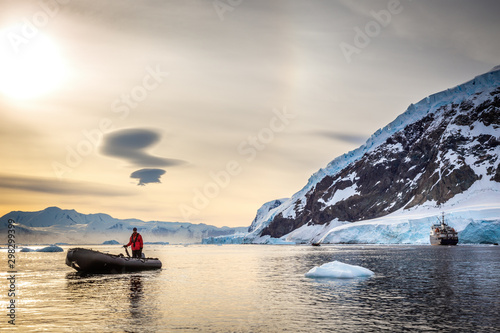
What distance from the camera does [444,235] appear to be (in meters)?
148

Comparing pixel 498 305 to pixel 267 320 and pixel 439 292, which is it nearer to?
pixel 439 292

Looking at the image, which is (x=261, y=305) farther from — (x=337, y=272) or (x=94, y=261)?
(x=94, y=261)

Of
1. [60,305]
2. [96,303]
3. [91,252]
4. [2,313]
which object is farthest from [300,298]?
[91,252]

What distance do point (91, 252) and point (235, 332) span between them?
1262 inches

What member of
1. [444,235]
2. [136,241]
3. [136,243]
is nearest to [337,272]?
[136,241]

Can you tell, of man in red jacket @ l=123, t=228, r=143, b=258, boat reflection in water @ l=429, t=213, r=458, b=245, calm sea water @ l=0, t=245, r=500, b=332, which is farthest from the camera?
boat reflection in water @ l=429, t=213, r=458, b=245

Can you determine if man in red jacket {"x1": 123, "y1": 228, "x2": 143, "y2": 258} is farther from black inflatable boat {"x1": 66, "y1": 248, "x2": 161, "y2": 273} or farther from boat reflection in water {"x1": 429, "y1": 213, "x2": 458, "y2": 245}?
boat reflection in water {"x1": 429, "y1": 213, "x2": 458, "y2": 245}

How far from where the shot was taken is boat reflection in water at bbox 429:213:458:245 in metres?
147

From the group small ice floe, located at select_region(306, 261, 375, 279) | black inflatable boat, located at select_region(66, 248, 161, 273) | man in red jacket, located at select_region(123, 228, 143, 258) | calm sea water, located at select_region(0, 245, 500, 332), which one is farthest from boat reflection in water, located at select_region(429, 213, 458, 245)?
black inflatable boat, located at select_region(66, 248, 161, 273)

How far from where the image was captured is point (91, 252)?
155ft

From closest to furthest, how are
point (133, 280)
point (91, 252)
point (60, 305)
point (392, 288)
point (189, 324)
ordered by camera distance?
point (189, 324) < point (60, 305) < point (392, 288) < point (133, 280) < point (91, 252)

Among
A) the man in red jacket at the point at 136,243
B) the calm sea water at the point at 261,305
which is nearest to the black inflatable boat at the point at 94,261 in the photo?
Result: the man in red jacket at the point at 136,243

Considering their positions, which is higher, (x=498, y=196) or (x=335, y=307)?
(x=498, y=196)

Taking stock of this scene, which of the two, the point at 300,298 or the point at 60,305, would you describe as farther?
the point at 300,298
